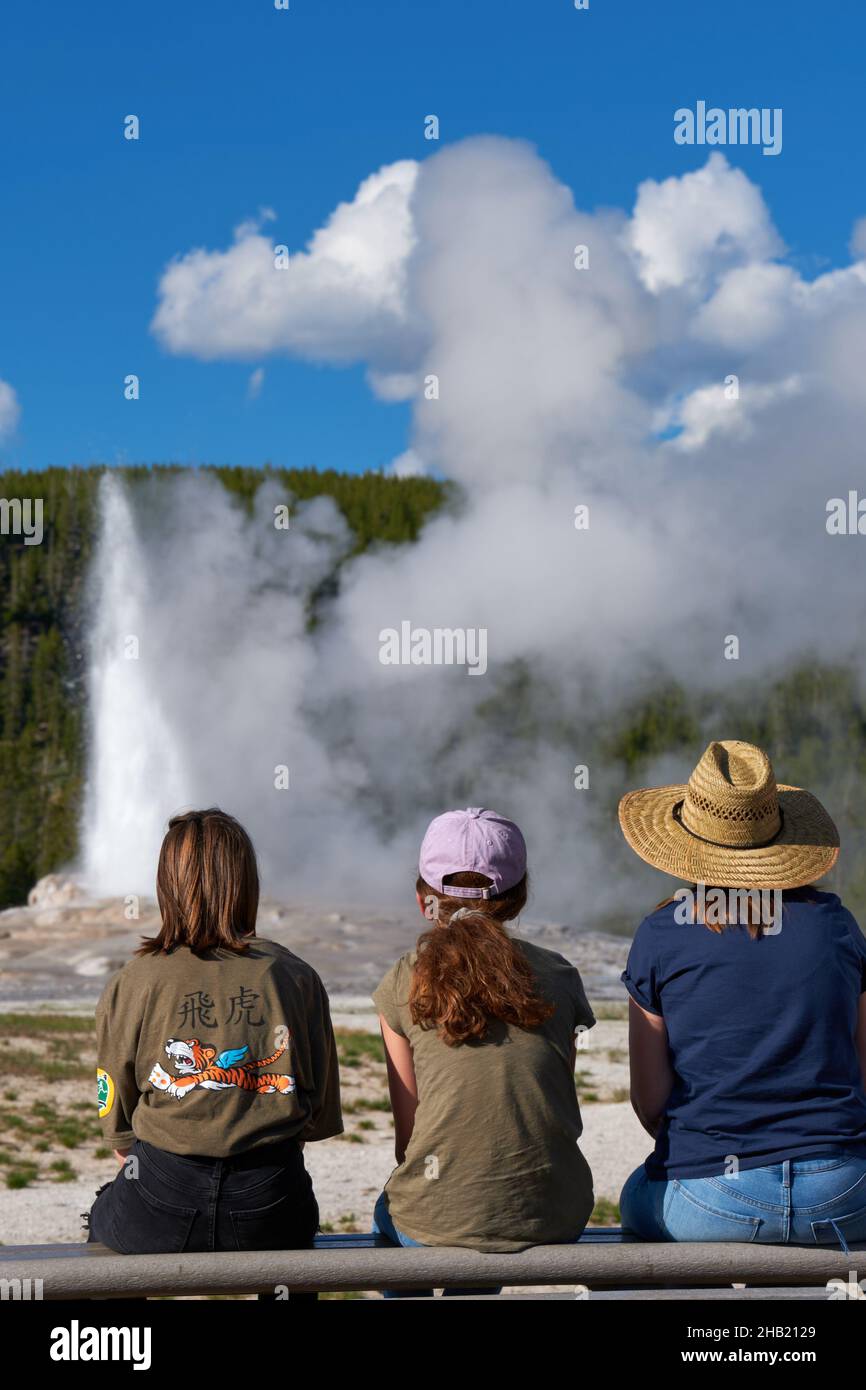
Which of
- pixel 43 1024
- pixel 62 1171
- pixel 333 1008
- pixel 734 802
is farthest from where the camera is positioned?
pixel 333 1008

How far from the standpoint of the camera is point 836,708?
89.2 feet

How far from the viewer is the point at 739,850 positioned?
9.01 ft

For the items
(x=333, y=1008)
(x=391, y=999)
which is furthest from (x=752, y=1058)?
(x=333, y=1008)

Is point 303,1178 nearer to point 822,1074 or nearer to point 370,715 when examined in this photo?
point 822,1074

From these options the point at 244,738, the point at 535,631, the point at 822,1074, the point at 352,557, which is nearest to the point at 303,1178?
the point at 822,1074

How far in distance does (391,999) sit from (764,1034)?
0.68 meters

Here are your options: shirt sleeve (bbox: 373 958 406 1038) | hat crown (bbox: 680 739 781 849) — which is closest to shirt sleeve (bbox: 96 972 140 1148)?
shirt sleeve (bbox: 373 958 406 1038)

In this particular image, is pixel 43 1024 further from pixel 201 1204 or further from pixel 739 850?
pixel 739 850

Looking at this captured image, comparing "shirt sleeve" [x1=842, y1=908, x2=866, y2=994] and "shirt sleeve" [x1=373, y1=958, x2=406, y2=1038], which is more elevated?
"shirt sleeve" [x1=842, y1=908, x2=866, y2=994]

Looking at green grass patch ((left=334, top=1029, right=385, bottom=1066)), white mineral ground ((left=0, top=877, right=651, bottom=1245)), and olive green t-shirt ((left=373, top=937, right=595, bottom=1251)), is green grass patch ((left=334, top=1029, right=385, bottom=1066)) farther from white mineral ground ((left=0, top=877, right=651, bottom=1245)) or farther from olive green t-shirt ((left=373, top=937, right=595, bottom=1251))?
olive green t-shirt ((left=373, top=937, right=595, bottom=1251))

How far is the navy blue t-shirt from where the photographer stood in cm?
252

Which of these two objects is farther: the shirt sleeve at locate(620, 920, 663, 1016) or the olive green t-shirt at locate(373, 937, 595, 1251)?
the shirt sleeve at locate(620, 920, 663, 1016)

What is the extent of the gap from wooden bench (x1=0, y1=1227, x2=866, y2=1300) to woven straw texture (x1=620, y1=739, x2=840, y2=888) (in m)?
0.66

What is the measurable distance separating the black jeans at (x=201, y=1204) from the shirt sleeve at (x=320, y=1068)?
0.39 feet
